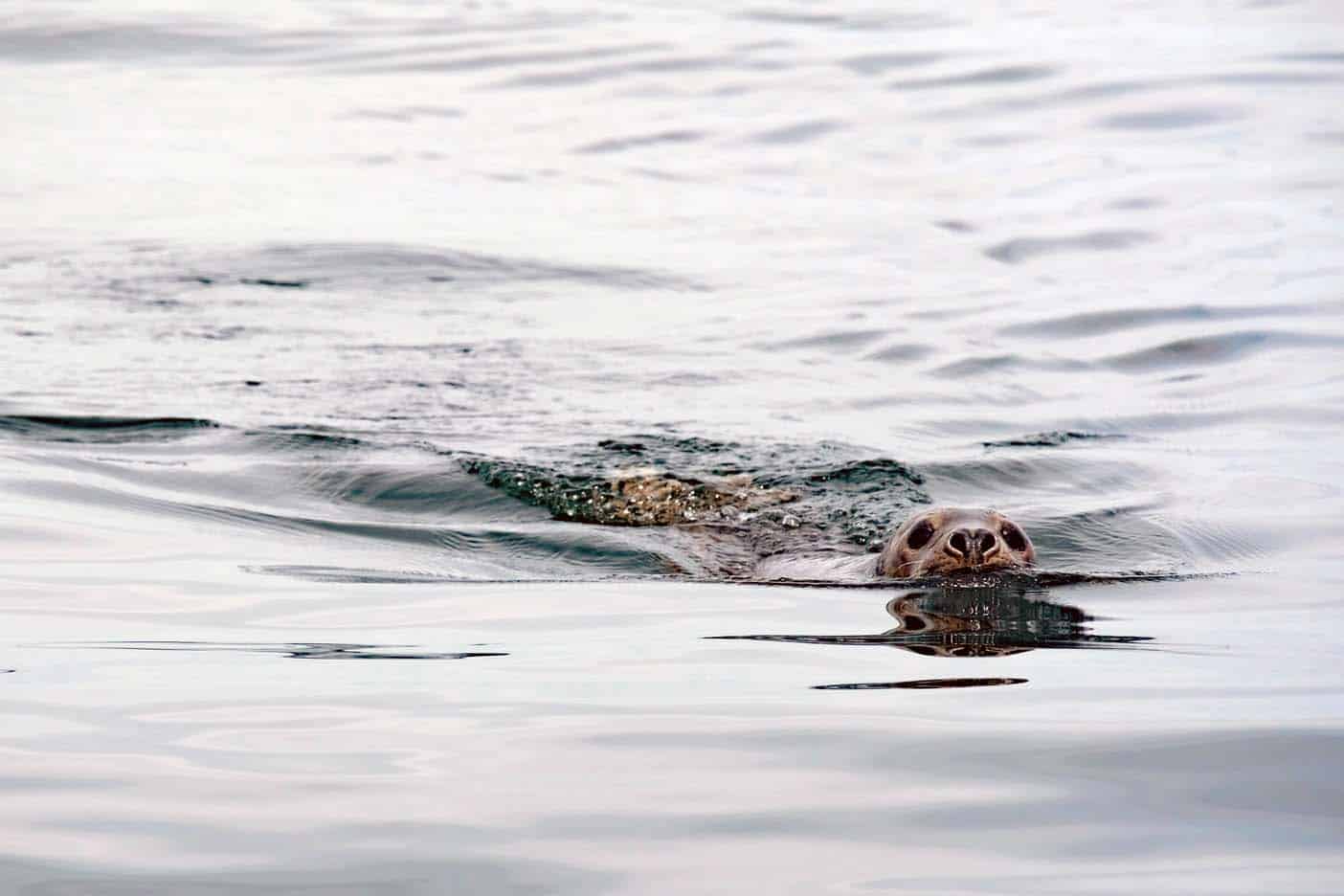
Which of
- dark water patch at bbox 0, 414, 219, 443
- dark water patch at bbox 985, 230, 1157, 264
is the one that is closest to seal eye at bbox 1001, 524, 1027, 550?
dark water patch at bbox 0, 414, 219, 443

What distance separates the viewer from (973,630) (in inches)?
259

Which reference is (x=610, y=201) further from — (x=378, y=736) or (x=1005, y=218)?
(x=378, y=736)

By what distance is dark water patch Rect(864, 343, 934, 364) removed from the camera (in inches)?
563

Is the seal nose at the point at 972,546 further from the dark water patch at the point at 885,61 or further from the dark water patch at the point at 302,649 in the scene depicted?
the dark water patch at the point at 885,61

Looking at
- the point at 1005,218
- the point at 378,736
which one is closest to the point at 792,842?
the point at 378,736

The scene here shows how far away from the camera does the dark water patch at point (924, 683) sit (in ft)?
18.0

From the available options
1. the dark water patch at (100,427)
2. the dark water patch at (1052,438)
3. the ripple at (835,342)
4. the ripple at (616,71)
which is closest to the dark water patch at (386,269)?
the ripple at (835,342)

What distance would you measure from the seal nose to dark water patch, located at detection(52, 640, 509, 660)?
238 cm

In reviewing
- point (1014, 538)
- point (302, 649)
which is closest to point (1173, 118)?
point (1014, 538)

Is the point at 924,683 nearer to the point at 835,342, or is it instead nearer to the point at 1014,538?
the point at 1014,538

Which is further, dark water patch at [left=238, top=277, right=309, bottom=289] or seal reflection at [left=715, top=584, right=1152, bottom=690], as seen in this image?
dark water patch at [left=238, top=277, right=309, bottom=289]

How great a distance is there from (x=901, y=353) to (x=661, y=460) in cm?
397

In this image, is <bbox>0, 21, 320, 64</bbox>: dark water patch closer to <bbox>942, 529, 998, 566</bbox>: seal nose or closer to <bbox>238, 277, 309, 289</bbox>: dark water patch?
<bbox>238, 277, 309, 289</bbox>: dark water patch

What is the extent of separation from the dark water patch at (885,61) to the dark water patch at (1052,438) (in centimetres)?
1617
